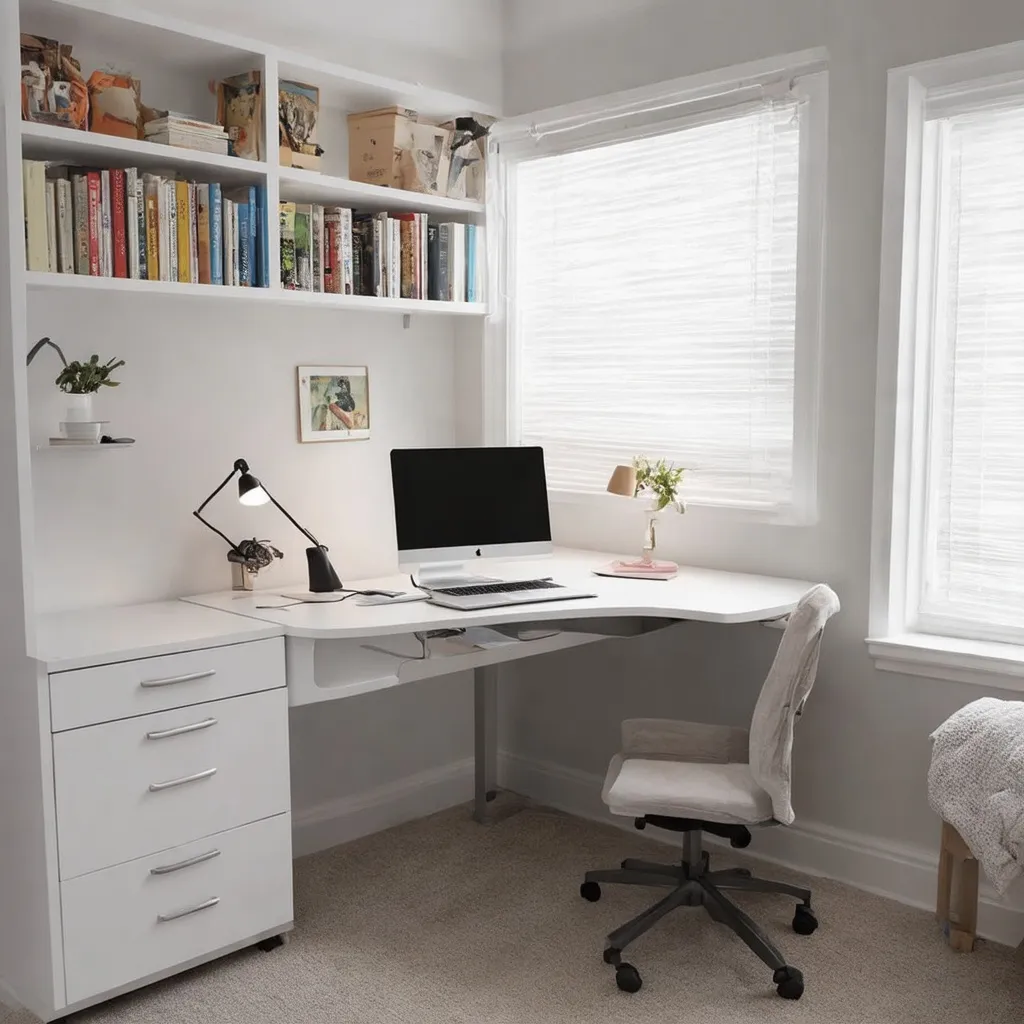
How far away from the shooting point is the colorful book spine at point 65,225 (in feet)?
8.50

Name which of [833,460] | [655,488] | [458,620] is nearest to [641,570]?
[655,488]

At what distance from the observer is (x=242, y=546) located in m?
3.15

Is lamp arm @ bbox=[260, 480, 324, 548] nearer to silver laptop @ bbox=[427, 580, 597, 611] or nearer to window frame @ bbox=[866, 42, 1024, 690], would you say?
silver laptop @ bbox=[427, 580, 597, 611]

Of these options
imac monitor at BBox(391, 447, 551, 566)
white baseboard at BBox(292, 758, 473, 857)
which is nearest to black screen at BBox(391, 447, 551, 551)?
imac monitor at BBox(391, 447, 551, 566)

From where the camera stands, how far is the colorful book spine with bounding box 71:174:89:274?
2613mm

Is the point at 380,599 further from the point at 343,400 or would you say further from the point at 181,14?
the point at 181,14

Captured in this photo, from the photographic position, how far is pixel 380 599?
9.71ft

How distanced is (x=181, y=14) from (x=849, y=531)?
7.26ft

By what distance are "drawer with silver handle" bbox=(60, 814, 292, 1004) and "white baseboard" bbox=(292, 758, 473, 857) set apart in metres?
0.63

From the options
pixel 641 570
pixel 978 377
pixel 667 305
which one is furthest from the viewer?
pixel 667 305

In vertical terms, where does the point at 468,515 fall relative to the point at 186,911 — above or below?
above

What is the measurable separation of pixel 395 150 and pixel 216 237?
28.2 inches

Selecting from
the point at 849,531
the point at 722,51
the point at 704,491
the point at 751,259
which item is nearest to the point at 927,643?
the point at 849,531

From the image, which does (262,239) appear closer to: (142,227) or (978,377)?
(142,227)
